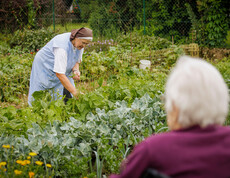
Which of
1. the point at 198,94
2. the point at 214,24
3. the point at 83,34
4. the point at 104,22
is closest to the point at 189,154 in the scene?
the point at 198,94

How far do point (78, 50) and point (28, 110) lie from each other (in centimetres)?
120

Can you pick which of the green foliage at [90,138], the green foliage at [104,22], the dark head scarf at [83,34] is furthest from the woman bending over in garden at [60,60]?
the green foliage at [104,22]

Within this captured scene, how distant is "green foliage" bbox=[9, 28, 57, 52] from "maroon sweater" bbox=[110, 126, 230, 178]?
8548 mm

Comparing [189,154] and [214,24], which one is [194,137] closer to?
[189,154]

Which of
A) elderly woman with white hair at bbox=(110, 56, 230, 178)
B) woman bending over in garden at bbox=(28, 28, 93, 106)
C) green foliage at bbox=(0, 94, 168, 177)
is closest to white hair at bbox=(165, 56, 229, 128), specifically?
elderly woman with white hair at bbox=(110, 56, 230, 178)

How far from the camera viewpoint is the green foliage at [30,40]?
9.22 m

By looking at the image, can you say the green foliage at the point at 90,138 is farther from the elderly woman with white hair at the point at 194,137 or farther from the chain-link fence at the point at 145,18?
the chain-link fence at the point at 145,18

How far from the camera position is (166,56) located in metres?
7.58

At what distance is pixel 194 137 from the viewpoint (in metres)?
1.05

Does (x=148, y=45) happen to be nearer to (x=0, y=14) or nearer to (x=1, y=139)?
(x=0, y=14)

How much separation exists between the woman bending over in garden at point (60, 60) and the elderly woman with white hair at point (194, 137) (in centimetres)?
232

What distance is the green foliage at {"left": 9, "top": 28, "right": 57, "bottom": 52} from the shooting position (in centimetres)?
922

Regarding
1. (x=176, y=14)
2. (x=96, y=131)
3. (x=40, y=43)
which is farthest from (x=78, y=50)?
(x=176, y=14)

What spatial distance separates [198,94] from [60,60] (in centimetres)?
258
